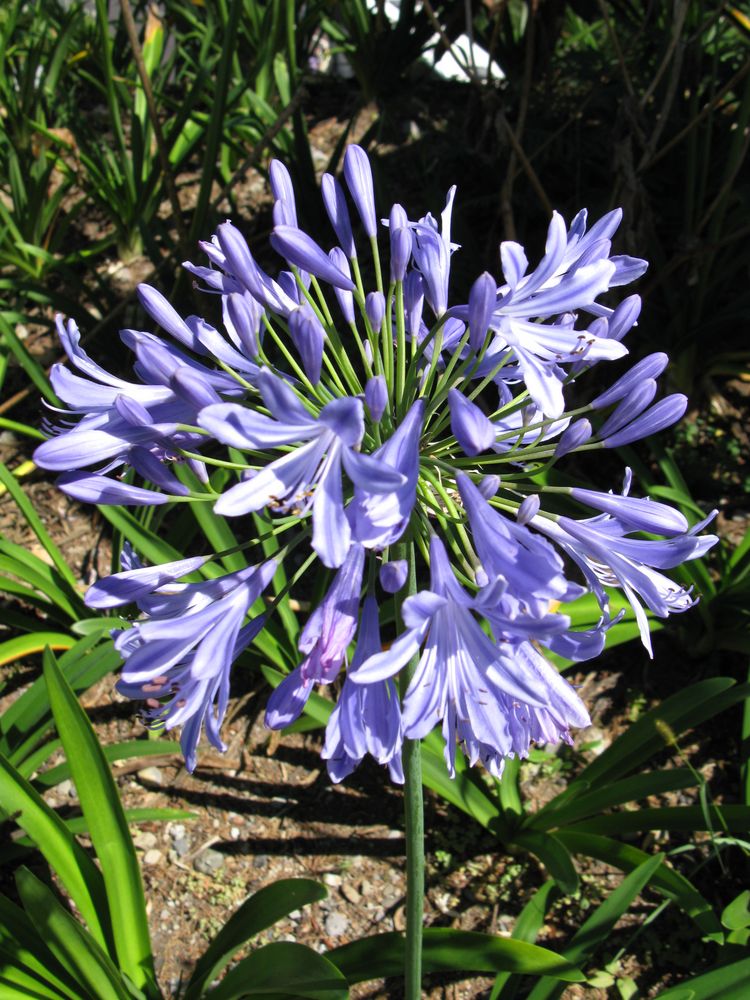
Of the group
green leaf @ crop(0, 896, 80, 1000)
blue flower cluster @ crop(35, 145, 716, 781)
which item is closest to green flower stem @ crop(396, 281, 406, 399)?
blue flower cluster @ crop(35, 145, 716, 781)

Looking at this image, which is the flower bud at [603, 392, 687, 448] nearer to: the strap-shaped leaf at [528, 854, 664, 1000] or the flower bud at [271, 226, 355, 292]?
the flower bud at [271, 226, 355, 292]

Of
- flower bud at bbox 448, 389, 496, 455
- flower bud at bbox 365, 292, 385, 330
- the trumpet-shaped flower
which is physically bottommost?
the trumpet-shaped flower

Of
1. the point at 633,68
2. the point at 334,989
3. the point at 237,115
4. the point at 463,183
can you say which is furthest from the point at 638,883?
the point at 237,115

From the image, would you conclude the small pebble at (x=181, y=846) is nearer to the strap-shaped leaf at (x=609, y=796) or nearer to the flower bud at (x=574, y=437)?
the strap-shaped leaf at (x=609, y=796)

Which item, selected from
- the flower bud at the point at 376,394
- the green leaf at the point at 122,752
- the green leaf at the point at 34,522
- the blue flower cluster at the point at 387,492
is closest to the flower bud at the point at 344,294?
the blue flower cluster at the point at 387,492

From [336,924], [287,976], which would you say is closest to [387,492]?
[287,976]

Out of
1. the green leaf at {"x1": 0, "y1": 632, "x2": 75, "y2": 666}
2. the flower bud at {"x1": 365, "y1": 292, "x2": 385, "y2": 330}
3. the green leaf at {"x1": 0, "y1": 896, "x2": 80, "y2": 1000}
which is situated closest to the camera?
the flower bud at {"x1": 365, "y1": 292, "x2": 385, "y2": 330}

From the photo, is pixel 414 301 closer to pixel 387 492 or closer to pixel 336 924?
pixel 387 492
